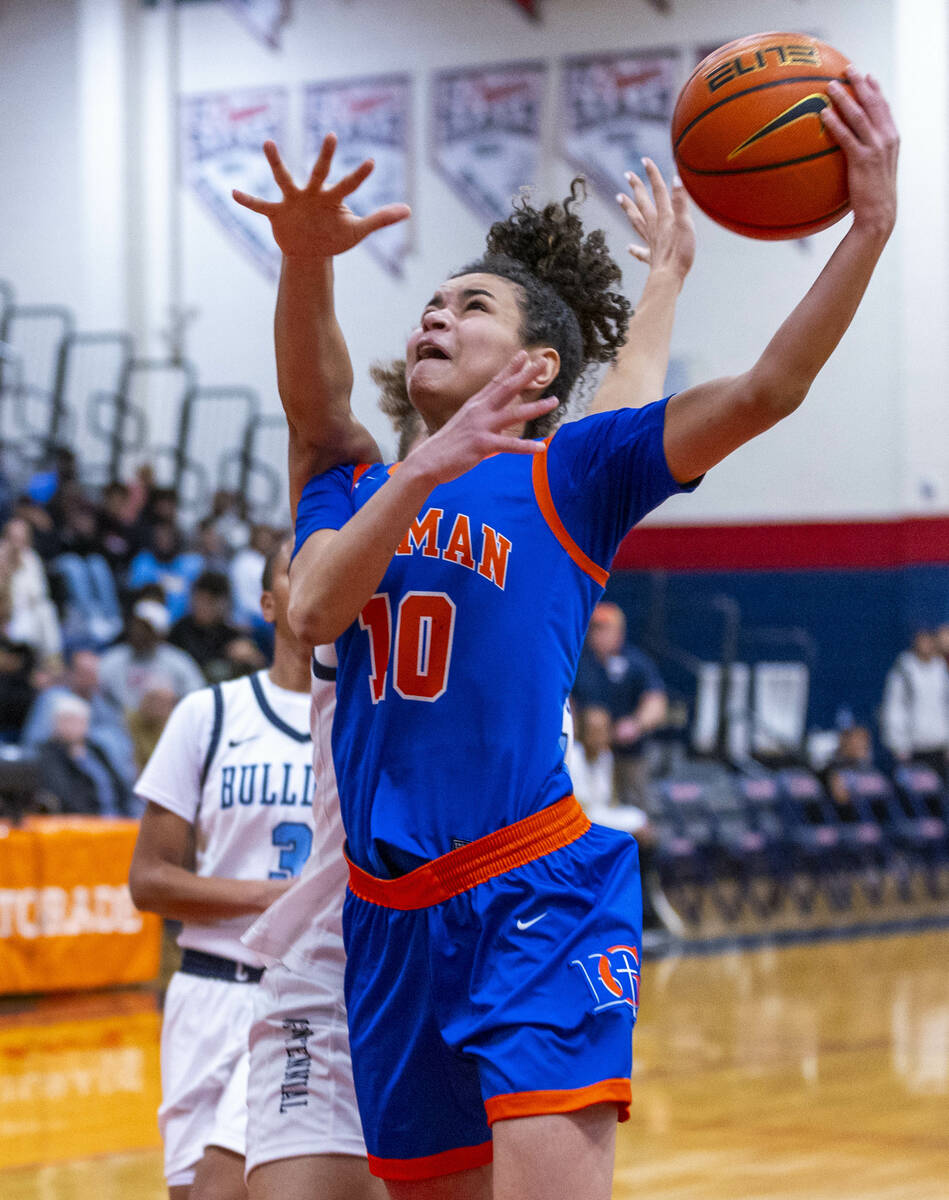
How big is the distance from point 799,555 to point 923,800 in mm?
3071

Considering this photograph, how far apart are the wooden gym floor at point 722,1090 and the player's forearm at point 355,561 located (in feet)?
10.5

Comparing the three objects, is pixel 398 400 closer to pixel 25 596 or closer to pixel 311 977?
pixel 311 977

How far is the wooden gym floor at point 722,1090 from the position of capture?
209 inches

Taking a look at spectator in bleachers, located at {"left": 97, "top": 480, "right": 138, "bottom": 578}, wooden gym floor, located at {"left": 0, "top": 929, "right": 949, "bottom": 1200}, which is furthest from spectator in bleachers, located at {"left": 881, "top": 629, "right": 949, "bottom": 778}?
spectator in bleachers, located at {"left": 97, "top": 480, "right": 138, "bottom": 578}

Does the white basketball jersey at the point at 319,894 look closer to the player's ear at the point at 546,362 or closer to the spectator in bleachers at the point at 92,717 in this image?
the player's ear at the point at 546,362

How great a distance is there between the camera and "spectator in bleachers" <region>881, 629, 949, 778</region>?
14.2 m

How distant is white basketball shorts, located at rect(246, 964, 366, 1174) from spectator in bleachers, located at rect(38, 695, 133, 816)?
259 inches

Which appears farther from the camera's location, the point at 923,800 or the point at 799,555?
the point at 799,555

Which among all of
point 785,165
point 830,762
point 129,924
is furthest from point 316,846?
point 830,762

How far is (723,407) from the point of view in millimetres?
2301

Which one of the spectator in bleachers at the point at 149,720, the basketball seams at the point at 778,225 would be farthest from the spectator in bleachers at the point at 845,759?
the basketball seams at the point at 778,225

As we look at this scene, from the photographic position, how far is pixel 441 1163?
97.1 inches

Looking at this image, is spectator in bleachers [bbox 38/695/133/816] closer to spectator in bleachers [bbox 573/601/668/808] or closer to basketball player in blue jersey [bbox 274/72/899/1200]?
spectator in bleachers [bbox 573/601/668/808]

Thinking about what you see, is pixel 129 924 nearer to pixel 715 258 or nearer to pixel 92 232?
pixel 715 258
